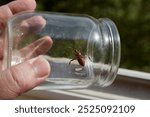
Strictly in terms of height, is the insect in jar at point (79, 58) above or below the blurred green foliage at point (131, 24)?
above

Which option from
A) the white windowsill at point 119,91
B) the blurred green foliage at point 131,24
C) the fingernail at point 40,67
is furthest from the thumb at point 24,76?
the blurred green foliage at point 131,24

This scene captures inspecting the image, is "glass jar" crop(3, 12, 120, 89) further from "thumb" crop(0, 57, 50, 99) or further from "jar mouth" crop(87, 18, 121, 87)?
"thumb" crop(0, 57, 50, 99)

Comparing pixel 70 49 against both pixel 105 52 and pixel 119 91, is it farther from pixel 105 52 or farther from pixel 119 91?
pixel 119 91

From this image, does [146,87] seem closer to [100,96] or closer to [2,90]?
[100,96]

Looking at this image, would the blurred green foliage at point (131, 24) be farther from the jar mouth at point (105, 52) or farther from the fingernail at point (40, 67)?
the fingernail at point (40, 67)

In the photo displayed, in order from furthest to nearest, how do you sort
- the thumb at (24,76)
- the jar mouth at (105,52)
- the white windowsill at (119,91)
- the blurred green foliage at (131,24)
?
1. the blurred green foliage at (131,24)
2. the white windowsill at (119,91)
3. the jar mouth at (105,52)
4. the thumb at (24,76)

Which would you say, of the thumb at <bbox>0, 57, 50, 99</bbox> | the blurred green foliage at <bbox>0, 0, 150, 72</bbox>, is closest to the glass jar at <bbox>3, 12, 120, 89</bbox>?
the thumb at <bbox>0, 57, 50, 99</bbox>

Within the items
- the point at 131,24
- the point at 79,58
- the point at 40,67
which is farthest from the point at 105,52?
the point at 131,24
